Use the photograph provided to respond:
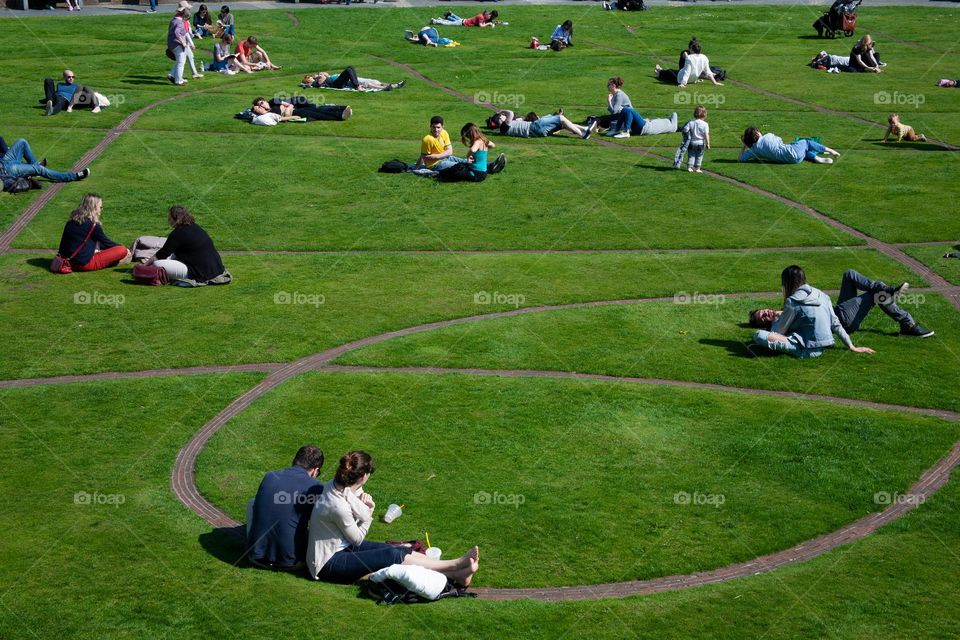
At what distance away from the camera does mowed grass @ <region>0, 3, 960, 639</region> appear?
13.8m

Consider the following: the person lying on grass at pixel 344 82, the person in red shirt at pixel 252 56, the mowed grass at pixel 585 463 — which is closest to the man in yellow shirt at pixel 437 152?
the person lying on grass at pixel 344 82

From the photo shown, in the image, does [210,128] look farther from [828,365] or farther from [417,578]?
[417,578]

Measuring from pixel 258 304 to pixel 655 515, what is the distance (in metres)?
11.7

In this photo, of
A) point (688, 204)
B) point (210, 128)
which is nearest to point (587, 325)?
point (688, 204)

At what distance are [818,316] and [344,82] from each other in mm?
29579

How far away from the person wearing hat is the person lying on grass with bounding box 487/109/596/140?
14424 millimetres

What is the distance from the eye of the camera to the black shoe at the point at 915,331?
22719 millimetres

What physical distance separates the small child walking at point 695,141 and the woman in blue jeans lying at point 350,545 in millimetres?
23153

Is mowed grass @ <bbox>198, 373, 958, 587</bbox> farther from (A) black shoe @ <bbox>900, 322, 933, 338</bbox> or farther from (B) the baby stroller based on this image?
(B) the baby stroller

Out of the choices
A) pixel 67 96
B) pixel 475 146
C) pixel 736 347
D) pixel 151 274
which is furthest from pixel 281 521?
pixel 67 96

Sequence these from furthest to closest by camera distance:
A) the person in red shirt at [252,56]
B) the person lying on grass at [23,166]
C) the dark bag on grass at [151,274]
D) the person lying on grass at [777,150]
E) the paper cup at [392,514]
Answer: the person in red shirt at [252,56]
the person lying on grass at [777,150]
the person lying on grass at [23,166]
the dark bag on grass at [151,274]
the paper cup at [392,514]

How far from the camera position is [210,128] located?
131 feet

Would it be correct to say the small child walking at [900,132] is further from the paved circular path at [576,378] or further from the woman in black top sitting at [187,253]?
the woman in black top sitting at [187,253]

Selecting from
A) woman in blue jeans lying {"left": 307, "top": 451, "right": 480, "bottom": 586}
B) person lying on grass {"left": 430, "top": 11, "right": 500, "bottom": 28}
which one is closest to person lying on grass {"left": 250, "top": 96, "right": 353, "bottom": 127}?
person lying on grass {"left": 430, "top": 11, "right": 500, "bottom": 28}
